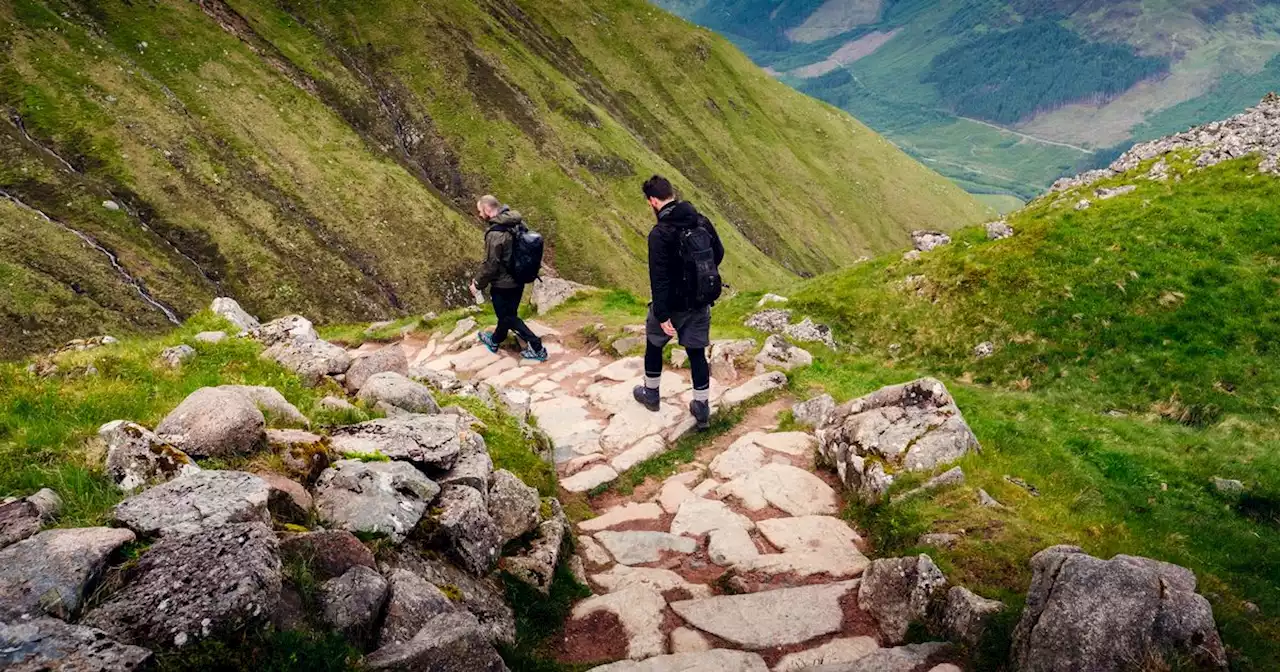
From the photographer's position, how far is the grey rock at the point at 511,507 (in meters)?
9.25

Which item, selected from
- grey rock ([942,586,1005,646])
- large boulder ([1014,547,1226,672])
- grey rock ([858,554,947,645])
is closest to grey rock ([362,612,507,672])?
grey rock ([858,554,947,645])

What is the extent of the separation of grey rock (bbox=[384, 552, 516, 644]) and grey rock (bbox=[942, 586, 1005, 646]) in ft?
15.7

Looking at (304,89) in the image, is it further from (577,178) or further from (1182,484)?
(1182,484)

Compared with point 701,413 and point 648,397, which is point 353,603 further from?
point 648,397

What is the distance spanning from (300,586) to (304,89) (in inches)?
7442

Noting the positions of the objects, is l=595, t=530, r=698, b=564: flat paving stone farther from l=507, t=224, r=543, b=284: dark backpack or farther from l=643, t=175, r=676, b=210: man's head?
l=507, t=224, r=543, b=284: dark backpack

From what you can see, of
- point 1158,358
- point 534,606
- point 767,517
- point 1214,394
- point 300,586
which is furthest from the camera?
point 1158,358

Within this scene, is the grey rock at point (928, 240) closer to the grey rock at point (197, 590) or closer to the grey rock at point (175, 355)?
the grey rock at point (175, 355)

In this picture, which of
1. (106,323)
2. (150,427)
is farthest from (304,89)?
(150,427)

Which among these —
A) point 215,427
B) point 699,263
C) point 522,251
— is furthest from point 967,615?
point 522,251

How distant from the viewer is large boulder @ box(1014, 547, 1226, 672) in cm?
635

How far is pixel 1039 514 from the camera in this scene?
9.98 meters

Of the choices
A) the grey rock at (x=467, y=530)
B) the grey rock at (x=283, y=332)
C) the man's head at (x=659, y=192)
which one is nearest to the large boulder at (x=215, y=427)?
the grey rock at (x=467, y=530)

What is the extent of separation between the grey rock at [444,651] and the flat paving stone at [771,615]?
2.90 meters
